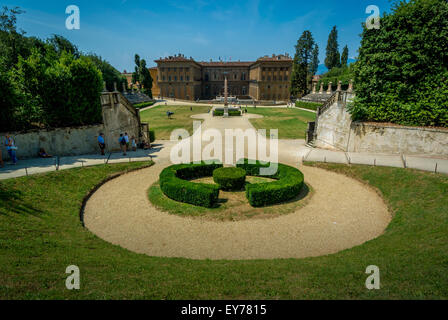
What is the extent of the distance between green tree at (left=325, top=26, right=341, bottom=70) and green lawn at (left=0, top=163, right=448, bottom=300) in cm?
8159

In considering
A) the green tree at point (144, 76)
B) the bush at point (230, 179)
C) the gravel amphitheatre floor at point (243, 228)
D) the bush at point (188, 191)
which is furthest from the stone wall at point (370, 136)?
the green tree at point (144, 76)

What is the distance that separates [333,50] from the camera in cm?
7838

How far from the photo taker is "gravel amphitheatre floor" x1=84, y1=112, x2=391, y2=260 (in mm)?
7770

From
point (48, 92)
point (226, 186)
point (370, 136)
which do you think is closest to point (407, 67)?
point (370, 136)

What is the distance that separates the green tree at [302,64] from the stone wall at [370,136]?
5382cm

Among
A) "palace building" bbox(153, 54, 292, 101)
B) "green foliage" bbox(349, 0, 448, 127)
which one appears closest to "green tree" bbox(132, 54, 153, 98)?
"palace building" bbox(153, 54, 292, 101)

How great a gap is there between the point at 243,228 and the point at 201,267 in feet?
10.3

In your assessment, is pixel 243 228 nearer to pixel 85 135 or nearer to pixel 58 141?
pixel 85 135

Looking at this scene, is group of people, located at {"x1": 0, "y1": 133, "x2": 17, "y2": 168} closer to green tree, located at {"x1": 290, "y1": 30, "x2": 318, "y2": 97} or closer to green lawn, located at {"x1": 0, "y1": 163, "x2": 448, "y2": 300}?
green lawn, located at {"x1": 0, "y1": 163, "x2": 448, "y2": 300}

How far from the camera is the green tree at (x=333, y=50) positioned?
77312 mm

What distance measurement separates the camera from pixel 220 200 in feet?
36.3

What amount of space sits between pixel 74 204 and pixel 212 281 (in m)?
8.14

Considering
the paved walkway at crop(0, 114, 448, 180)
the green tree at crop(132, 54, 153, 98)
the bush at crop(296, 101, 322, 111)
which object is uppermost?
the green tree at crop(132, 54, 153, 98)
